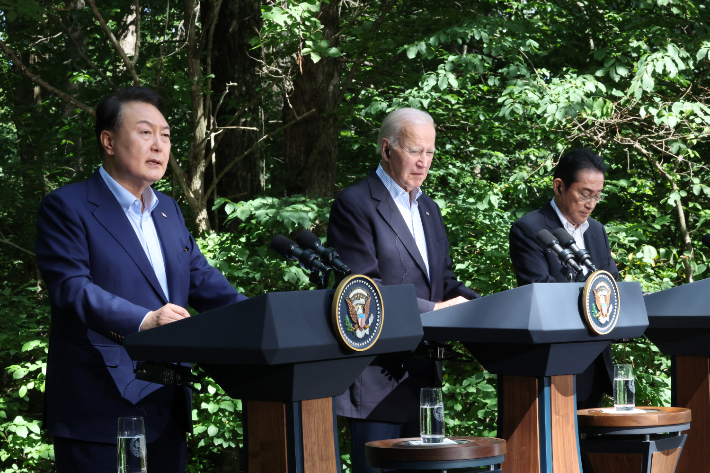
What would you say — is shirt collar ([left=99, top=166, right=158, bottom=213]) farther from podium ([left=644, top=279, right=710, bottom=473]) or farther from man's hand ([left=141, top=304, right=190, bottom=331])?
podium ([left=644, top=279, right=710, bottom=473])

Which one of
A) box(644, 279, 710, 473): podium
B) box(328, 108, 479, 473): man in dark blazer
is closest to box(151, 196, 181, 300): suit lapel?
box(328, 108, 479, 473): man in dark blazer

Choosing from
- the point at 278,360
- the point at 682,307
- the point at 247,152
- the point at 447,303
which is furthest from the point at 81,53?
the point at 278,360

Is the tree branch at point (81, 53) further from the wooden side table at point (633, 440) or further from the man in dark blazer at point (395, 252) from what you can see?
the wooden side table at point (633, 440)

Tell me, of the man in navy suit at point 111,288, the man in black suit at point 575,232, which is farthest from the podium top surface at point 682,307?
the man in navy suit at point 111,288

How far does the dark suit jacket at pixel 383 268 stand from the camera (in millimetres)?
2834

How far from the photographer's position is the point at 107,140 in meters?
2.44

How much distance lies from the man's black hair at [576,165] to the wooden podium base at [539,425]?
118 centimetres

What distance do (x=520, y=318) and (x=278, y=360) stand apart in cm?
96

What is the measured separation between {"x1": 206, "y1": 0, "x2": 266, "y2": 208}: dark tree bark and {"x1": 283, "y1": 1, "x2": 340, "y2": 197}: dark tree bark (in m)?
0.35

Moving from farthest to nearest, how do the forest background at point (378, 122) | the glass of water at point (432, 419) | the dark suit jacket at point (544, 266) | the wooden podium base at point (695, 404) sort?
the forest background at point (378, 122) → the wooden podium base at point (695, 404) → the dark suit jacket at point (544, 266) → the glass of water at point (432, 419)

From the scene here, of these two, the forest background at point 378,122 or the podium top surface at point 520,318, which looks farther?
the forest background at point 378,122

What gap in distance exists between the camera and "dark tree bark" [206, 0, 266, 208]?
6.88 m

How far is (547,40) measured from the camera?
704cm

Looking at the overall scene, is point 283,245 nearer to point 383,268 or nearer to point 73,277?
point 73,277
